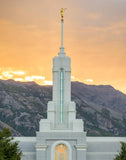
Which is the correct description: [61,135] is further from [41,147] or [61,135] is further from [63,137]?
[41,147]

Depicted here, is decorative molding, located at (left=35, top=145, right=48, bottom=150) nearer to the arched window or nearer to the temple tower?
the temple tower

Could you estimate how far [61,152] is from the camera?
48.2 m

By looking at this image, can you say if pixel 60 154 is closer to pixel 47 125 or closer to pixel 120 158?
pixel 47 125

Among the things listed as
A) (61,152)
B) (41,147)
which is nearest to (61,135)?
(61,152)

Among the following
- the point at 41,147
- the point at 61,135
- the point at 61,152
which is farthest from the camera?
the point at 61,152

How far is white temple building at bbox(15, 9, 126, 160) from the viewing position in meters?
47.8

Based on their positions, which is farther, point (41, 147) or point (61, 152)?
point (61, 152)

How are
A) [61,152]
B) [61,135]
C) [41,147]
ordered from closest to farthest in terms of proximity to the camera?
[41,147] → [61,135] → [61,152]

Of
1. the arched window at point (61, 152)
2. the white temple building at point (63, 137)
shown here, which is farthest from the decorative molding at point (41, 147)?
the arched window at point (61, 152)

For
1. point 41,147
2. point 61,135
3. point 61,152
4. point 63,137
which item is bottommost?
point 61,152

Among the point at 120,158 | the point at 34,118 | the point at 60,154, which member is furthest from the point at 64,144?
the point at 34,118

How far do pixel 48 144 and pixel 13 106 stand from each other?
152581 millimetres

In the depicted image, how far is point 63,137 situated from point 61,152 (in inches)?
74.4

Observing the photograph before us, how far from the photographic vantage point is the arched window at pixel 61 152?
48094mm
